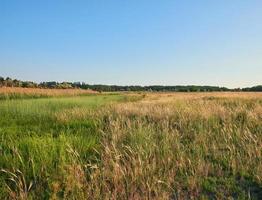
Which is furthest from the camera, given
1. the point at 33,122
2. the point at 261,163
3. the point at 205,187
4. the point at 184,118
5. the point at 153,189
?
the point at 33,122

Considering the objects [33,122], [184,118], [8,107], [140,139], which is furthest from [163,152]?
[8,107]

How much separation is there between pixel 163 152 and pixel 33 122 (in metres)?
6.95

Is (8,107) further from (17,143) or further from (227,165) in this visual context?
(227,165)

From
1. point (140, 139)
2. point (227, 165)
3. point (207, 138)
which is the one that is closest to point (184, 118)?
point (207, 138)

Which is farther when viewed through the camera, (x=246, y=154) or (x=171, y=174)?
(x=246, y=154)

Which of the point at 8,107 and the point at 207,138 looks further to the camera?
the point at 8,107

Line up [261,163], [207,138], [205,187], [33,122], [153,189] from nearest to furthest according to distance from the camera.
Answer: [153,189] → [205,187] → [261,163] → [207,138] → [33,122]

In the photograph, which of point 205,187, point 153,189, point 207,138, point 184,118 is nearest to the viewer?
point 153,189

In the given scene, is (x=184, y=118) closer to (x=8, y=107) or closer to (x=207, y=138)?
(x=207, y=138)

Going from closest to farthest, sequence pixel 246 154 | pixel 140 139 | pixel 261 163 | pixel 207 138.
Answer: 1. pixel 261 163
2. pixel 246 154
3. pixel 140 139
4. pixel 207 138

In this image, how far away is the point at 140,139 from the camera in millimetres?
8125

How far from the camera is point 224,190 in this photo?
6.04 metres

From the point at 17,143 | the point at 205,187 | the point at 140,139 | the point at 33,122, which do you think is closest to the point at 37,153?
the point at 17,143

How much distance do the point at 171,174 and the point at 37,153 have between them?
7.10ft
